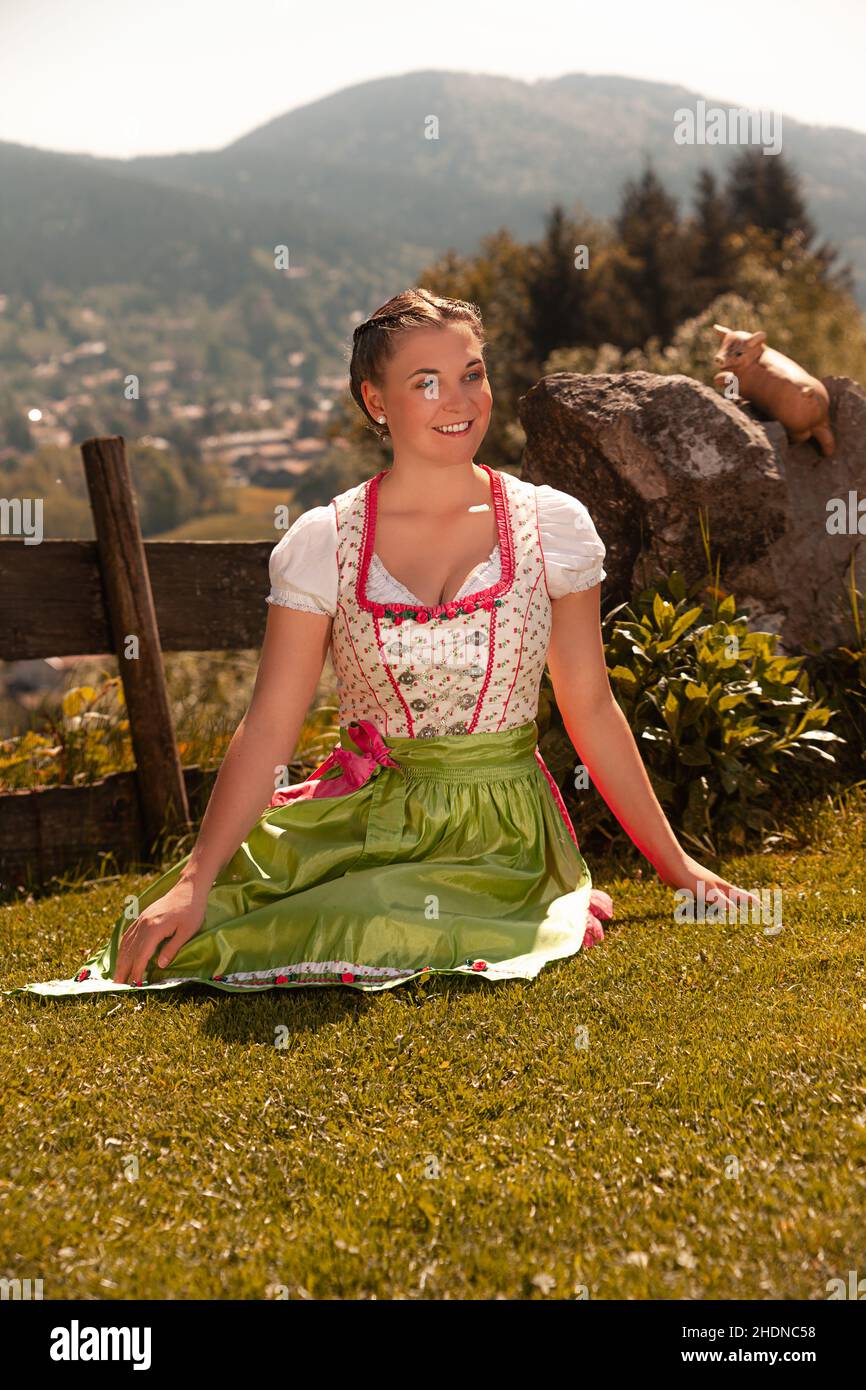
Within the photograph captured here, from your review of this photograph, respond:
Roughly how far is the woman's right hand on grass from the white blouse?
864 millimetres

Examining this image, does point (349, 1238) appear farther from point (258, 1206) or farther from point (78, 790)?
point (78, 790)

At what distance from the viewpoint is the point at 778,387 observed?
5.37m

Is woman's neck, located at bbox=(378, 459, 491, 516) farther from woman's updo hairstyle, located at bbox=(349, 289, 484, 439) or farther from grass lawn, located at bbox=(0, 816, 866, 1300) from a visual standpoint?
grass lawn, located at bbox=(0, 816, 866, 1300)

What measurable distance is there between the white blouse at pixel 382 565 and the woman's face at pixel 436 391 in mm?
318

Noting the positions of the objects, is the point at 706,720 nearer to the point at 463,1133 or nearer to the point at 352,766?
the point at 352,766

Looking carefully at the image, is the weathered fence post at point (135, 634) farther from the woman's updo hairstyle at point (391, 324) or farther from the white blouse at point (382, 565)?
the woman's updo hairstyle at point (391, 324)

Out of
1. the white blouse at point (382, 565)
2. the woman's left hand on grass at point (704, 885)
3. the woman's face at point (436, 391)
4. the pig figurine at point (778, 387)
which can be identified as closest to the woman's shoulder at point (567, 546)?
the white blouse at point (382, 565)

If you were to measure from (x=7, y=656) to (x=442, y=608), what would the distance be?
91.1 inches

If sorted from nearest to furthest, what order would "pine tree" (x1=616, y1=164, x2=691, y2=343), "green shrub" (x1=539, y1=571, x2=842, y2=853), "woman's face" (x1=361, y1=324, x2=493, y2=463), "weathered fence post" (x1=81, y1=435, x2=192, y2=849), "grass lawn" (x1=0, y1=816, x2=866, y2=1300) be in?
"grass lawn" (x1=0, y1=816, x2=866, y2=1300)
"woman's face" (x1=361, y1=324, x2=493, y2=463)
"green shrub" (x1=539, y1=571, x2=842, y2=853)
"weathered fence post" (x1=81, y1=435, x2=192, y2=849)
"pine tree" (x1=616, y1=164, x2=691, y2=343)

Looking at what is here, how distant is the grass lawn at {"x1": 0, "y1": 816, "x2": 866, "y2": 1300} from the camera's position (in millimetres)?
1918

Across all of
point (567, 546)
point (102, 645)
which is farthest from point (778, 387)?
point (102, 645)

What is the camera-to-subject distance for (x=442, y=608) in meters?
3.32

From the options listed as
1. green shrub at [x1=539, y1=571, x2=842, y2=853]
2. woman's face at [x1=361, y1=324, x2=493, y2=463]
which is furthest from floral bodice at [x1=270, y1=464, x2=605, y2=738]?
green shrub at [x1=539, y1=571, x2=842, y2=853]
